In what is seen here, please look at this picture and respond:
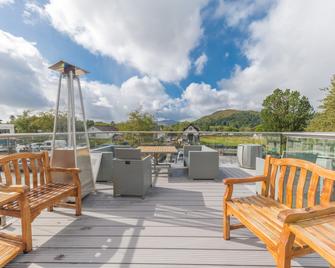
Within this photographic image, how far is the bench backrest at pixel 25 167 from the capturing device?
2.11 m

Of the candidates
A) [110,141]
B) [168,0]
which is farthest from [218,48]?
[110,141]

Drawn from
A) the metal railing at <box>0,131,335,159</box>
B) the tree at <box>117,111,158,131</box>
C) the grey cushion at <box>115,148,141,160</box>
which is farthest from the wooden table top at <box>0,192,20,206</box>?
the tree at <box>117,111,158,131</box>

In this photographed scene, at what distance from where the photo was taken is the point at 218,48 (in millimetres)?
9820

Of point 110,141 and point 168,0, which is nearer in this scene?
point 168,0

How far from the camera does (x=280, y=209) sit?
5.66ft

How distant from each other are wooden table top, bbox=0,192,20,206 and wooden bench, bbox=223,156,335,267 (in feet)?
6.03

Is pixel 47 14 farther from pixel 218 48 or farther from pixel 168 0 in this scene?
pixel 218 48

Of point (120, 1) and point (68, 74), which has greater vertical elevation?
point (120, 1)

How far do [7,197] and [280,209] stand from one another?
2.25 meters

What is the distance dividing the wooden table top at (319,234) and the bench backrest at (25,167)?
2529 millimetres

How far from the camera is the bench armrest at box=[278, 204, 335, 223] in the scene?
1.12 m

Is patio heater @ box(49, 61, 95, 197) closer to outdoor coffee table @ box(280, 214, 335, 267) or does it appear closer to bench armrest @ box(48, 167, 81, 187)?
bench armrest @ box(48, 167, 81, 187)

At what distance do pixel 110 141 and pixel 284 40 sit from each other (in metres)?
7.06

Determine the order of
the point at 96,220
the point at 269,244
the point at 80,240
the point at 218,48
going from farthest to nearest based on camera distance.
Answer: the point at 218,48, the point at 96,220, the point at 80,240, the point at 269,244
